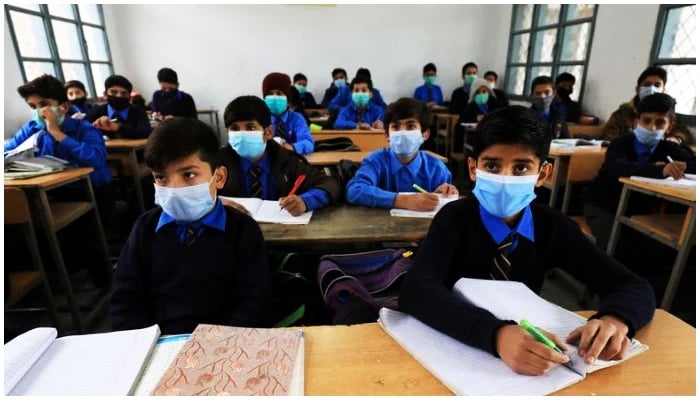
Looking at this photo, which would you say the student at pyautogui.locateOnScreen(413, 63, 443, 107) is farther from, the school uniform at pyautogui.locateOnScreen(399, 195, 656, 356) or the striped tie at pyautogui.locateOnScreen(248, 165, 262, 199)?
the school uniform at pyautogui.locateOnScreen(399, 195, 656, 356)

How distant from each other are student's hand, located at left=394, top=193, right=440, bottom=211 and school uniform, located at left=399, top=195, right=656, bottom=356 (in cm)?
47

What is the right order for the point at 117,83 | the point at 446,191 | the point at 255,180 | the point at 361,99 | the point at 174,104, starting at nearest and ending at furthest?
the point at 446,191, the point at 255,180, the point at 117,83, the point at 361,99, the point at 174,104

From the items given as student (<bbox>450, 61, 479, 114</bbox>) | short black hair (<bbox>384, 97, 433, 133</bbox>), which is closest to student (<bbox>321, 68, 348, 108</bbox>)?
student (<bbox>450, 61, 479, 114</bbox>)

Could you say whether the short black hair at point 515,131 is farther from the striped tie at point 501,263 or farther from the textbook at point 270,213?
the textbook at point 270,213

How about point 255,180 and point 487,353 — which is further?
point 255,180

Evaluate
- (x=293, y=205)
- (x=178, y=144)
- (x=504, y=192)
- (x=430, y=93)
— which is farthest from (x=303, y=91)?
(x=504, y=192)

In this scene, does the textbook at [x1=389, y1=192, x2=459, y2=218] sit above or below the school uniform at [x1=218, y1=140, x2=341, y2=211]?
below

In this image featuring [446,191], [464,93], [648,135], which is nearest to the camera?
[446,191]

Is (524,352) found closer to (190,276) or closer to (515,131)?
(515,131)

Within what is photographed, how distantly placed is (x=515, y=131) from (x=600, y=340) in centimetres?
50

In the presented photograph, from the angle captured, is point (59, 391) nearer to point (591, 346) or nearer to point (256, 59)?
point (591, 346)

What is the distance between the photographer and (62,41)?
5.04 m

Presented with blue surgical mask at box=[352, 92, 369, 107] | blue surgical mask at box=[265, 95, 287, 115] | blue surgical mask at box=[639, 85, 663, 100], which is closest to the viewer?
blue surgical mask at box=[265, 95, 287, 115]

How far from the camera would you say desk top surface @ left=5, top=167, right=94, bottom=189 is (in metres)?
1.70
